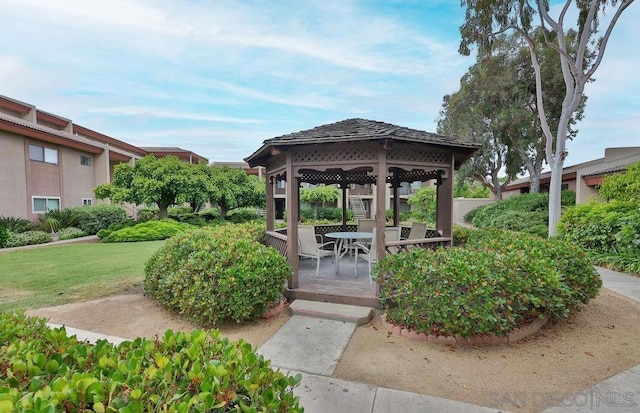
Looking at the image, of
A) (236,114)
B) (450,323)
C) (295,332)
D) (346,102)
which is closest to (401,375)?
(450,323)

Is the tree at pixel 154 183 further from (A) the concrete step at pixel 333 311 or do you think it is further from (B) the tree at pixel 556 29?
(B) the tree at pixel 556 29

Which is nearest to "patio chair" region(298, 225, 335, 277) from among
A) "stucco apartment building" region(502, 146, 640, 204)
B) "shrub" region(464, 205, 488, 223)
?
"stucco apartment building" region(502, 146, 640, 204)

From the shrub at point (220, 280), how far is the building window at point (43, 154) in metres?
17.6

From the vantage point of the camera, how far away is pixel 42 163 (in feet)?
56.0

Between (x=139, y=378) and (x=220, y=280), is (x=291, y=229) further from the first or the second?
(x=139, y=378)

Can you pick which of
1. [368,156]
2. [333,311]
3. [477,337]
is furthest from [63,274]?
[477,337]

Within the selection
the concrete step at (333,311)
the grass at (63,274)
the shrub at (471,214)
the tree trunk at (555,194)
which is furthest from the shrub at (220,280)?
the shrub at (471,214)

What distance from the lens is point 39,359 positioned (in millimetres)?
1590

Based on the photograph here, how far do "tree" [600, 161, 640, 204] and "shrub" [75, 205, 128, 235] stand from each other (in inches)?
903

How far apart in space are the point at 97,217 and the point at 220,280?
17344 mm

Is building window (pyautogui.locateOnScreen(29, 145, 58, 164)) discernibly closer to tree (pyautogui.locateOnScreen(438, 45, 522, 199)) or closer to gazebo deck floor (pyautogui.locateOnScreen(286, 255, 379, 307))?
gazebo deck floor (pyautogui.locateOnScreen(286, 255, 379, 307))

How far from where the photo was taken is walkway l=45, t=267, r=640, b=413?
8.71ft

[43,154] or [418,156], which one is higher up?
[43,154]

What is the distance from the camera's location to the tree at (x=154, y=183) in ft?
56.2
